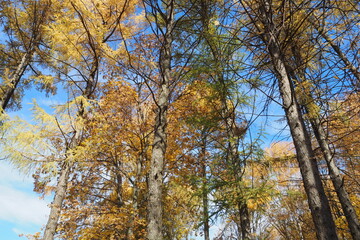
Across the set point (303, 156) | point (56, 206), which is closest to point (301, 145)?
point (303, 156)

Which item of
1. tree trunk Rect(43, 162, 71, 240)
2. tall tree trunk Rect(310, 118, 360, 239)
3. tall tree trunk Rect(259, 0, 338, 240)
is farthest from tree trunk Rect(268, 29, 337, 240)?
tree trunk Rect(43, 162, 71, 240)

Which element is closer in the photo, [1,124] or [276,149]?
[1,124]

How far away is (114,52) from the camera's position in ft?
23.7

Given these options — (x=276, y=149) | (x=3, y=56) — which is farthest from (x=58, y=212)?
(x=276, y=149)

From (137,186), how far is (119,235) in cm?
163

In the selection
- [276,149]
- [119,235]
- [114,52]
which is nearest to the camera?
[119,235]

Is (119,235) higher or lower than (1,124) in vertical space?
lower

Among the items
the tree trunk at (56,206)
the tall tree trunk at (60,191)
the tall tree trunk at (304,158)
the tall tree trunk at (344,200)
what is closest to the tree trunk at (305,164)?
the tall tree trunk at (304,158)

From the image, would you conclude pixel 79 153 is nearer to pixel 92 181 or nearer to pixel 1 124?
A: pixel 1 124

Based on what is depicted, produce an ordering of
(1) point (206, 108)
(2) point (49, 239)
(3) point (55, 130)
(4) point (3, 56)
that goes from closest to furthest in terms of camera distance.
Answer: (2) point (49, 239), (3) point (55, 130), (1) point (206, 108), (4) point (3, 56)

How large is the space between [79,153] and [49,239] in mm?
2299

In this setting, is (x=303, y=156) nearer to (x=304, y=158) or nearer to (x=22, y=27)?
(x=304, y=158)

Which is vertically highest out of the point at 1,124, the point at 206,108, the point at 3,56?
the point at 3,56

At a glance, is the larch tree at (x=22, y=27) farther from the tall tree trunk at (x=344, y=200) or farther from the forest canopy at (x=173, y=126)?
the tall tree trunk at (x=344, y=200)
